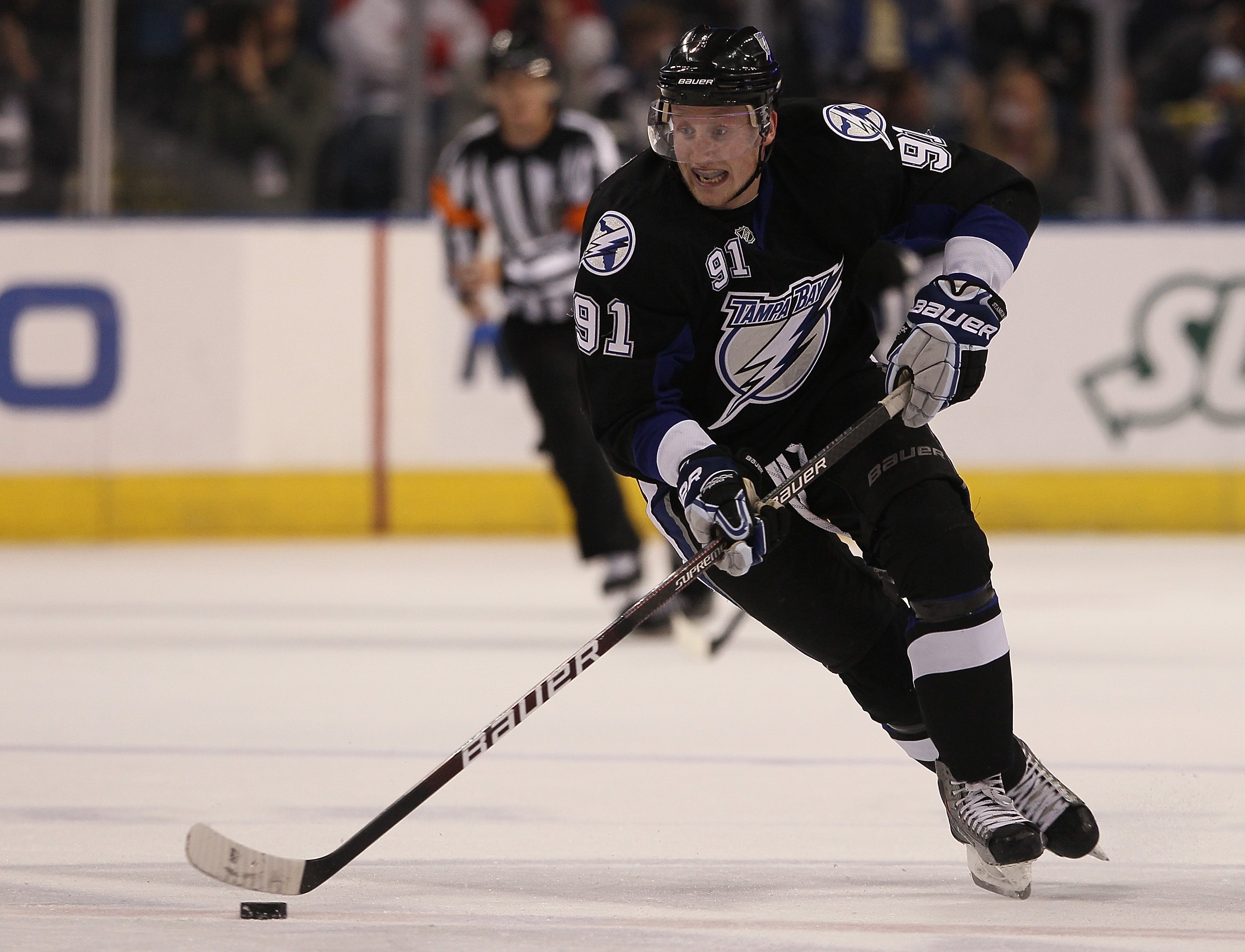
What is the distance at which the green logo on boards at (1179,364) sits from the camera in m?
6.84

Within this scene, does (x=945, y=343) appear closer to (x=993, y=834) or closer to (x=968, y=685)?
(x=968, y=685)

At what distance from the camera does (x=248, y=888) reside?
2.47 meters

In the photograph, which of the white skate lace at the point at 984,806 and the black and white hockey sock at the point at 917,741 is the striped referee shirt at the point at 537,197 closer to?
the black and white hockey sock at the point at 917,741

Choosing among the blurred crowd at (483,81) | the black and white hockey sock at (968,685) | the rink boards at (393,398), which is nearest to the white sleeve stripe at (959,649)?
the black and white hockey sock at (968,685)

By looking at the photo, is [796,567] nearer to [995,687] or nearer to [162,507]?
[995,687]

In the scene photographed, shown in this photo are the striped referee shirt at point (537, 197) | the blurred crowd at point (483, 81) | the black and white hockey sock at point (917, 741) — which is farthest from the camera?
the blurred crowd at point (483, 81)

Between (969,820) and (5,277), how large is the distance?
5.02m

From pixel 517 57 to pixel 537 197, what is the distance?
0.40m

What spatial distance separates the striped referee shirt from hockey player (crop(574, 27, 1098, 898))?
2.58 m

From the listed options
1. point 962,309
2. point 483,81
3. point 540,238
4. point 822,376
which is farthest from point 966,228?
point 483,81

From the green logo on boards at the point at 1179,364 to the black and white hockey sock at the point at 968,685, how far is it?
458 centimetres

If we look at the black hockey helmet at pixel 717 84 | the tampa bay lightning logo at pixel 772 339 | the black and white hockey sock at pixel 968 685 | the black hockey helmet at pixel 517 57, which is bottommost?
the black and white hockey sock at pixel 968 685

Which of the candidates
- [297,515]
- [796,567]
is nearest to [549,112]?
[297,515]

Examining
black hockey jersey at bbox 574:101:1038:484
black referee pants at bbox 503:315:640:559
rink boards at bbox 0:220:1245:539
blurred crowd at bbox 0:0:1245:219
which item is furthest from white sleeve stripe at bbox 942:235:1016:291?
blurred crowd at bbox 0:0:1245:219
